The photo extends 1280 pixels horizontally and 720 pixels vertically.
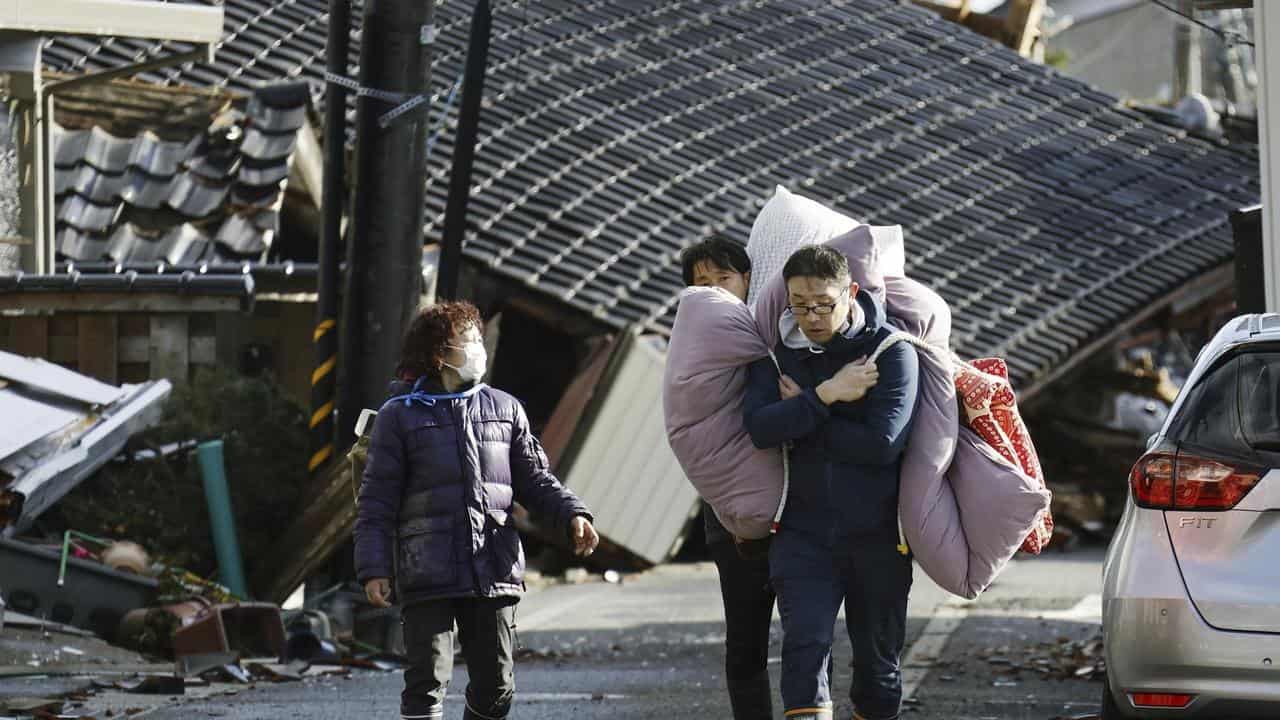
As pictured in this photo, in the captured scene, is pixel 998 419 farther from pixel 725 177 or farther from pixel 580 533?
pixel 725 177

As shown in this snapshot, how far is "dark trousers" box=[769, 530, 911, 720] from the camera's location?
18.5 ft

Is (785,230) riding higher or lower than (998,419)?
higher

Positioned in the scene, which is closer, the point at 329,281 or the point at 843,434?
the point at 843,434

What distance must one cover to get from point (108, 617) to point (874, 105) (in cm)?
1184

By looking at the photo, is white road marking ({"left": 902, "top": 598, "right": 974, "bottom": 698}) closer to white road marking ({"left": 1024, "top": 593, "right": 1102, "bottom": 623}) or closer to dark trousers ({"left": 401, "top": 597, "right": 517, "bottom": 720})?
white road marking ({"left": 1024, "top": 593, "right": 1102, "bottom": 623})

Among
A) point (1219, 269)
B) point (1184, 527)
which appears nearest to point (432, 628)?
point (1184, 527)

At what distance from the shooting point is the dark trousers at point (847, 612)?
18.5ft

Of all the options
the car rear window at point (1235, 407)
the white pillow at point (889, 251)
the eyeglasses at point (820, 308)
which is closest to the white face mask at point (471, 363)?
the eyeglasses at point (820, 308)

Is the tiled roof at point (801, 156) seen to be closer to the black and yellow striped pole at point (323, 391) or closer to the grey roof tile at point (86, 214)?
the grey roof tile at point (86, 214)

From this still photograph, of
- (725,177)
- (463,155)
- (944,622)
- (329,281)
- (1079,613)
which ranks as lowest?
(1079,613)

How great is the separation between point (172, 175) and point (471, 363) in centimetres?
875

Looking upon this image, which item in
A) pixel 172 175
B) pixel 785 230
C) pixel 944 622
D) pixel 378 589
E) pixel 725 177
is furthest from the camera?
pixel 725 177

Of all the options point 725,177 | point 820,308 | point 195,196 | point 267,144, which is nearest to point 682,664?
point 820,308

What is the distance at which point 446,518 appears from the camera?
5930 millimetres
